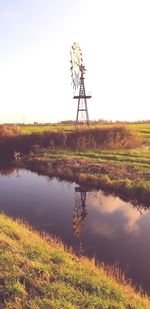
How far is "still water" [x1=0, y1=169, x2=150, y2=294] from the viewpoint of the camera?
1447 cm

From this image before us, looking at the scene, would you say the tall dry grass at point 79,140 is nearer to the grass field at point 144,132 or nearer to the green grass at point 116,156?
the green grass at point 116,156

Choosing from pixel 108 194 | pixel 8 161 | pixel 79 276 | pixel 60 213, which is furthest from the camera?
pixel 8 161

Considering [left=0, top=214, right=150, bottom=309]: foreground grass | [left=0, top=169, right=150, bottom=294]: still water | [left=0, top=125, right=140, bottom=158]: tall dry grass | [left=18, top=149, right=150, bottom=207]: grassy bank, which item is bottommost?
[left=0, top=169, right=150, bottom=294]: still water

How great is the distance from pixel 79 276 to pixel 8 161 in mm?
32165

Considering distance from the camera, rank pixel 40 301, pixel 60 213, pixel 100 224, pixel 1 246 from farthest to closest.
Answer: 1. pixel 60 213
2. pixel 100 224
3. pixel 1 246
4. pixel 40 301

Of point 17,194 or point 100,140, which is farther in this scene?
point 100,140

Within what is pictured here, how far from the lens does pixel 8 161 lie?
136ft

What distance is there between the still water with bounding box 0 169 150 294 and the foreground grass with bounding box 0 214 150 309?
2.37 meters

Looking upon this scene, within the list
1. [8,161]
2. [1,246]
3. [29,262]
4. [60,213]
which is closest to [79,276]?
[29,262]

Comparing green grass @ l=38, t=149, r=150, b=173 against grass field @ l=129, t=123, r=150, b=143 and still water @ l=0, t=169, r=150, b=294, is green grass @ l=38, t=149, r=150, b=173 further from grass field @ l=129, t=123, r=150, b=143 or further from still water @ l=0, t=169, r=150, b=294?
grass field @ l=129, t=123, r=150, b=143

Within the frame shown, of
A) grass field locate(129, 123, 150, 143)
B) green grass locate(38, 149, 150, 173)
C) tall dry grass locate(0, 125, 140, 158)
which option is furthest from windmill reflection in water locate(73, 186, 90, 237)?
grass field locate(129, 123, 150, 143)

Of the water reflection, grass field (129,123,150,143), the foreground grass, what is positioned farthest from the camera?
grass field (129,123,150,143)

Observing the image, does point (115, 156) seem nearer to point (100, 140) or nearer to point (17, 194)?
point (100, 140)

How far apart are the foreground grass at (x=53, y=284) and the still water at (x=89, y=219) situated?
7.78 ft
